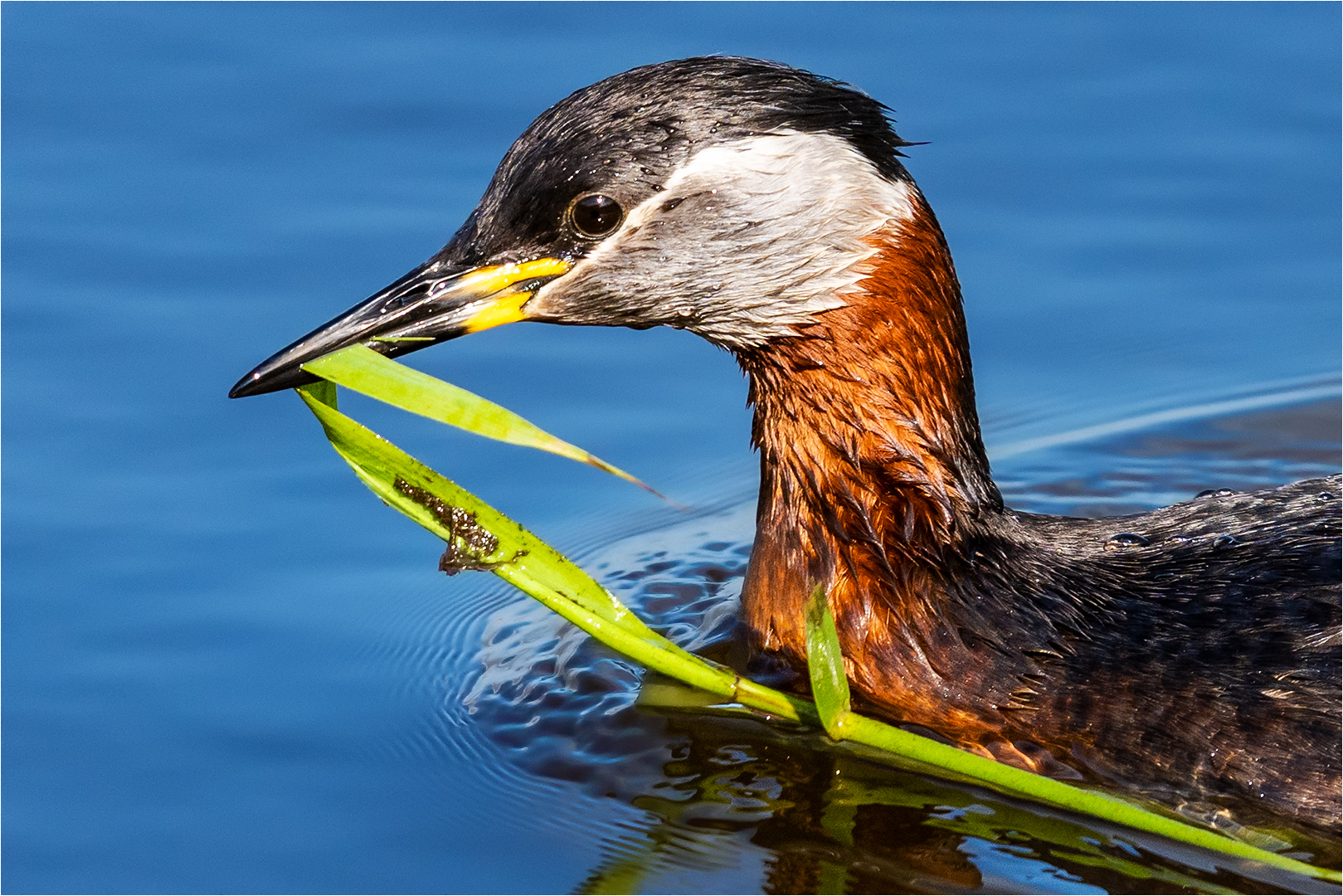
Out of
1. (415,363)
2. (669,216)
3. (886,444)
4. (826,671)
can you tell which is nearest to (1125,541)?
(886,444)

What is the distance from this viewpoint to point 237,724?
332 inches

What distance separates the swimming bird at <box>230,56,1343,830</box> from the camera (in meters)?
7.45

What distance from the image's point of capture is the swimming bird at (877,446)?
7.45 meters

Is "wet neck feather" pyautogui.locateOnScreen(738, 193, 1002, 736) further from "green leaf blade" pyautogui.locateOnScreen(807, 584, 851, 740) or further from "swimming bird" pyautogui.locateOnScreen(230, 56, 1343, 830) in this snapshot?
"green leaf blade" pyautogui.locateOnScreen(807, 584, 851, 740)

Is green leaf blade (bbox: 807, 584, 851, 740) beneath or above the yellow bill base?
beneath

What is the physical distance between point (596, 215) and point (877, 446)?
1425 mm

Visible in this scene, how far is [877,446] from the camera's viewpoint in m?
8.01

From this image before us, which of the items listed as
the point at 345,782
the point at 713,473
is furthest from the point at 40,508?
the point at 713,473

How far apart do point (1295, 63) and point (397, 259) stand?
591 centimetres

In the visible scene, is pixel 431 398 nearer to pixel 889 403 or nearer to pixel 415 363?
pixel 889 403

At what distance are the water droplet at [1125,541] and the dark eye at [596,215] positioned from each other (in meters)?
2.46

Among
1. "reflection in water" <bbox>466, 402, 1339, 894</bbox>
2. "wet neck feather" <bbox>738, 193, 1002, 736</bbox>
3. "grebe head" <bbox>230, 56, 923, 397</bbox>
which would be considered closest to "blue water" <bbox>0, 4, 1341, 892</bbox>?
"reflection in water" <bbox>466, 402, 1339, 894</bbox>

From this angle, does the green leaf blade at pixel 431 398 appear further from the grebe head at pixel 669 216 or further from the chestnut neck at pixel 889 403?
the chestnut neck at pixel 889 403

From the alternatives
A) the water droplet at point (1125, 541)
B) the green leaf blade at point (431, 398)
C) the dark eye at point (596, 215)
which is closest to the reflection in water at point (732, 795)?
the water droplet at point (1125, 541)
